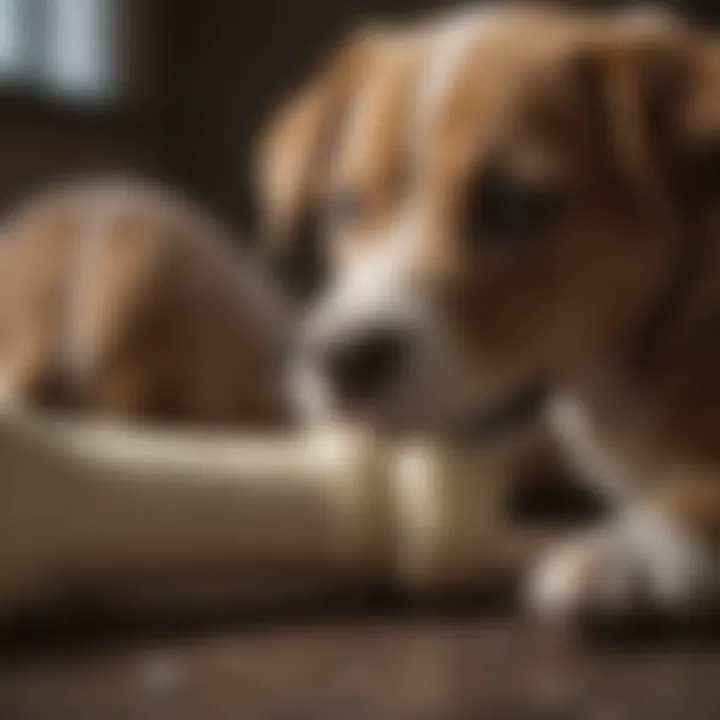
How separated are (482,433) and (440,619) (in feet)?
0.38

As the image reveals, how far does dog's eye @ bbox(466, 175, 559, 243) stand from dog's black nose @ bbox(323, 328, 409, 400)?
0.33 feet

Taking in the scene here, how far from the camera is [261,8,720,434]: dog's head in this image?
0.78 meters

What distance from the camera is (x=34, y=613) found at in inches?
30.8

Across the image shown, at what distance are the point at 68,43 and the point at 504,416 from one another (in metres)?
1.40

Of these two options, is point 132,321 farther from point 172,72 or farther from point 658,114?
point 172,72

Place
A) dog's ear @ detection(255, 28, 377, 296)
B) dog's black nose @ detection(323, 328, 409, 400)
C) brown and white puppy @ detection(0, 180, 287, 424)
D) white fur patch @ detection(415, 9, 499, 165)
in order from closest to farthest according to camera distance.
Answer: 1. dog's black nose @ detection(323, 328, 409, 400)
2. white fur patch @ detection(415, 9, 499, 165)
3. dog's ear @ detection(255, 28, 377, 296)
4. brown and white puppy @ detection(0, 180, 287, 424)

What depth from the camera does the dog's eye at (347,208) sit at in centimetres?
90

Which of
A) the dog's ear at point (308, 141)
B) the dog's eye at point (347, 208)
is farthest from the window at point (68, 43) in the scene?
the dog's eye at point (347, 208)

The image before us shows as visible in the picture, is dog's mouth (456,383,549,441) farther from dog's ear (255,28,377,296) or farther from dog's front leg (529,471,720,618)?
dog's ear (255,28,377,296)

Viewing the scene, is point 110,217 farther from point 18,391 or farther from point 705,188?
point 705,188

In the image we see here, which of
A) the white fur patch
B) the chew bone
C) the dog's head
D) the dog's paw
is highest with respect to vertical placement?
the white fur patch

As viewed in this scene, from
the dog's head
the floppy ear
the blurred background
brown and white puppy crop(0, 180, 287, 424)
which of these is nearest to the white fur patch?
the dog's head

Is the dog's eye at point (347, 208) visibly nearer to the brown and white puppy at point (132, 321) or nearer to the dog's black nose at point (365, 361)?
the dog's black nose at point (365, 361)

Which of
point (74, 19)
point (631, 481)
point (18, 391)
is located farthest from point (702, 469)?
point (74, 19)
